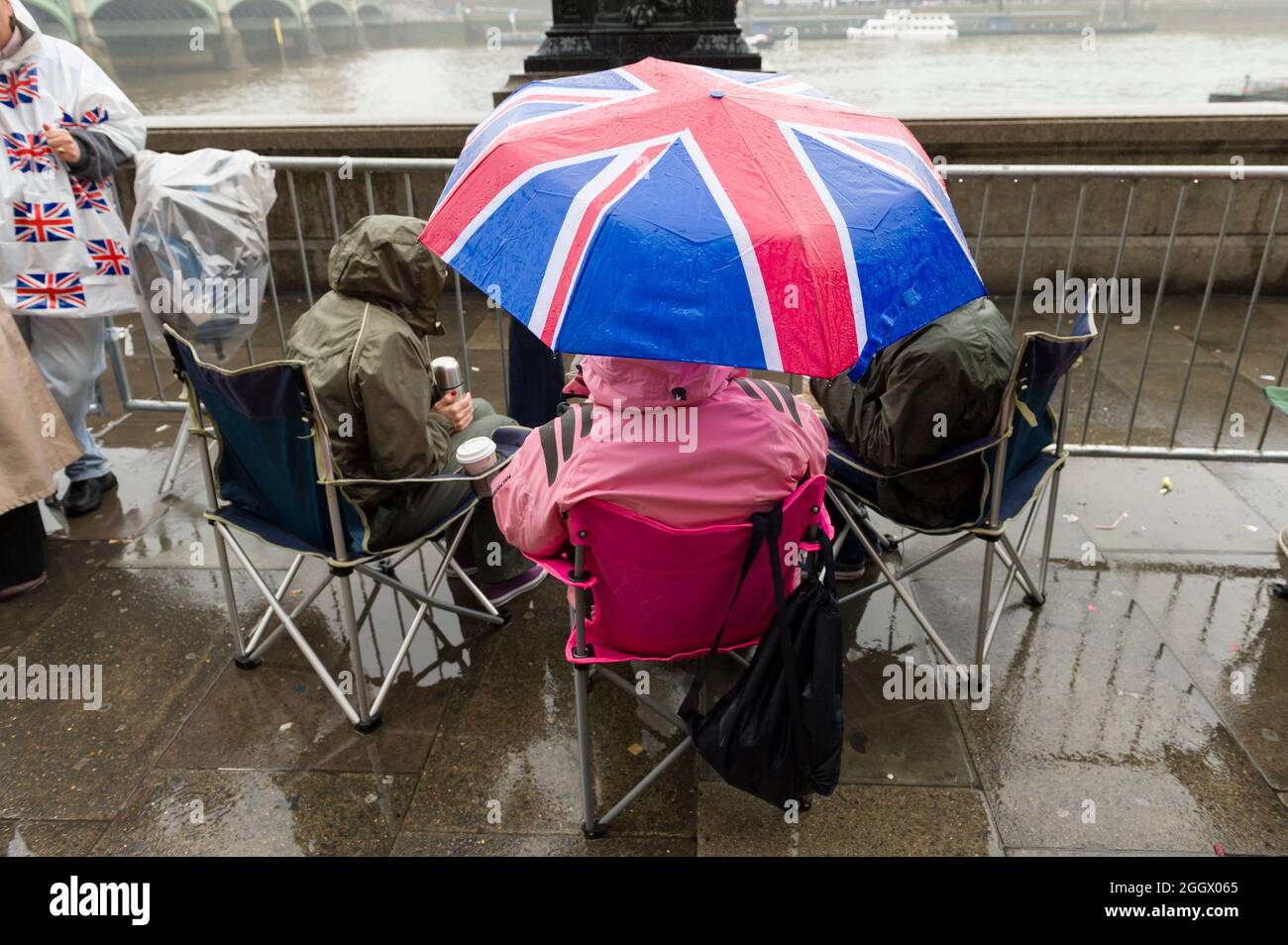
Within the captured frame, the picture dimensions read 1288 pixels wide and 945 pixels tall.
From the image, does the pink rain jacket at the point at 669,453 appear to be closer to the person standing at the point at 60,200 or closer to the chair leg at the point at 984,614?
the chair leg at the point at 984,614

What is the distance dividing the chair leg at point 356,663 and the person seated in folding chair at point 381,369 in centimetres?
18

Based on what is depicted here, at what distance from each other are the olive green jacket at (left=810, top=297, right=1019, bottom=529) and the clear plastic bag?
2720 mm

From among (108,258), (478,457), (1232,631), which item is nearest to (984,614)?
(1232,631)

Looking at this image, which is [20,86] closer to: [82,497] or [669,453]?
[82,497]

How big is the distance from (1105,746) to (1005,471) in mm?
951

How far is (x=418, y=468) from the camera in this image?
121 inches

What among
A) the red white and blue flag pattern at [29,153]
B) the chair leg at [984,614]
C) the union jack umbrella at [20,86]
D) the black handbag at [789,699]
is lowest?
the chair leg at [984,614]

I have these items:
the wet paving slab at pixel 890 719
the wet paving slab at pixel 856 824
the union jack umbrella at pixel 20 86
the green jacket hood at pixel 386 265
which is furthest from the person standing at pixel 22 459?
the wet paving slab at pixel 890 719

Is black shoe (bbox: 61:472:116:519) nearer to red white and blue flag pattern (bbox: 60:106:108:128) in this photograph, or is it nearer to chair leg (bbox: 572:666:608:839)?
red white and blue flag pattern (bbox: 60:106:108:128)

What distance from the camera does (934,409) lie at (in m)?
3.00

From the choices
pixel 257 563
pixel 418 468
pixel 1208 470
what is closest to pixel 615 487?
pixel 418 468

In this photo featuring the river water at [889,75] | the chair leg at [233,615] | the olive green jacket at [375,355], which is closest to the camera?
the olive green jacket at [375,355]

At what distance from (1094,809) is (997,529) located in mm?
891

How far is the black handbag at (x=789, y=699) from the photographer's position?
228 centimetres
